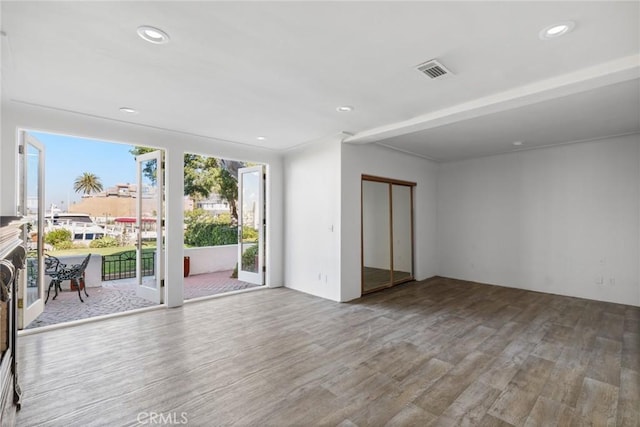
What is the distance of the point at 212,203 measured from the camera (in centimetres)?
989

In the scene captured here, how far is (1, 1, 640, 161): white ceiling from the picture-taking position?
1.97m

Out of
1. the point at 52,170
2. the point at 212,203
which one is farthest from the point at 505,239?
the point at 52,170

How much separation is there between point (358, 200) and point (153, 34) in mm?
3724

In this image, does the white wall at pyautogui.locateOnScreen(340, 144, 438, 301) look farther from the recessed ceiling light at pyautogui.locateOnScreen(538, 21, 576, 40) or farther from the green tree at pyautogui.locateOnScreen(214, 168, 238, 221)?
the green tree at pyautogui.locateOnScreen(214, 168, 238, 221)

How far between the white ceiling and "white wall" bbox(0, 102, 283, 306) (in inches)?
10.3

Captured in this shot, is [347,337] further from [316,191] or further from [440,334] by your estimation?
[316,191]

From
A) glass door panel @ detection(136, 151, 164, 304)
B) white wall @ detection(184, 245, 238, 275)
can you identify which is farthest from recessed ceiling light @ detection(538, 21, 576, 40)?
white wall @ detection(184, 245, 238, 275)

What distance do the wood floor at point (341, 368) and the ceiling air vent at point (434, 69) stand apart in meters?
2.71

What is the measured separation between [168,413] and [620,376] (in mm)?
3714

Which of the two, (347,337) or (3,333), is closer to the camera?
(3,333)

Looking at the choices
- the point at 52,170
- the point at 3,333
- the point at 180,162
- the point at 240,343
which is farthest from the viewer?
the point at 52,170

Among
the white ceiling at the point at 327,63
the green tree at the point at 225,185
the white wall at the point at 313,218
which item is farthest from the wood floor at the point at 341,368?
the green tree at the point at 225,185

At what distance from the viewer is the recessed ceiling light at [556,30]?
81.9 inches

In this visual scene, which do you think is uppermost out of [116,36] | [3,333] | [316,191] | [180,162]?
[116,36]
